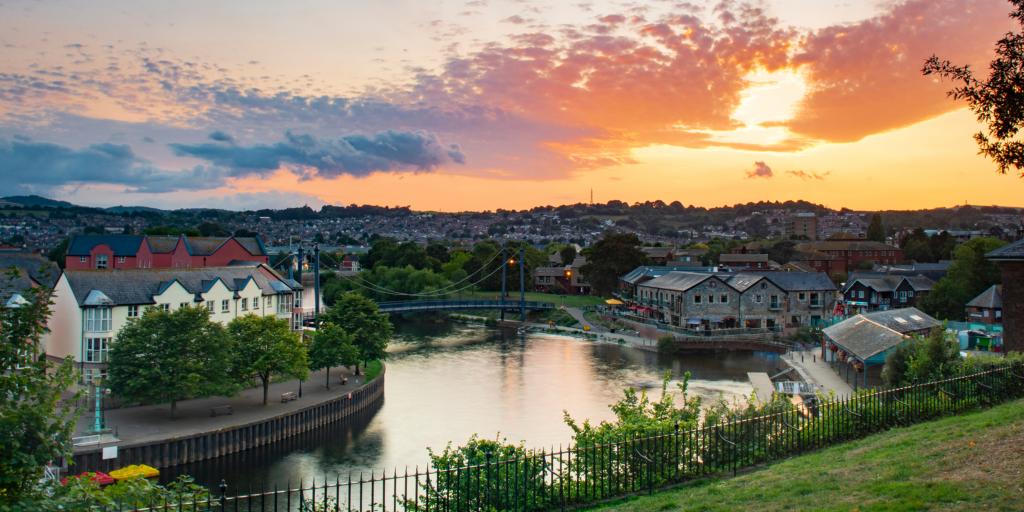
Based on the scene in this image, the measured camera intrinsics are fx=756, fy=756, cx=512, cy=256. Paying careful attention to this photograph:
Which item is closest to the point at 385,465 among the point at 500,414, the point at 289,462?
the point at 289,462

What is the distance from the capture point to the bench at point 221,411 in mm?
30703

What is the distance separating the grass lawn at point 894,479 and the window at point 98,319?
31.1 meters

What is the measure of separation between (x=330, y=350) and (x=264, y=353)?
5.19 meters

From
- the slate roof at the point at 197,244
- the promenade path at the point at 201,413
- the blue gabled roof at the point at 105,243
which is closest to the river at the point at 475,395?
the promenade path at the point at 201,413

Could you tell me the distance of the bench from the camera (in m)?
30.7

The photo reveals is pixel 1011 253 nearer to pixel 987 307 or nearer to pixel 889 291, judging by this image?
pixel 987 307

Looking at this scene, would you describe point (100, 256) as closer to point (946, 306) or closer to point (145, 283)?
point (145, 283)

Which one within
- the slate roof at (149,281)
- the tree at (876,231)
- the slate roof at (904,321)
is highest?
the tree at (876,231)

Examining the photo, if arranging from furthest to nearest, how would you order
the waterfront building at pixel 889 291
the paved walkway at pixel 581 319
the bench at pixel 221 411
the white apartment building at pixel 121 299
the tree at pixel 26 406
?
1. the waterfront building at pixel 889 291
2. the paved walkway at pixel 581 319
3. the white apartment building at pixel 121 299
4. the bench at pixel 221 411
5. the tree at pixel 26 406

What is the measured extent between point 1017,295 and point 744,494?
1818 cm

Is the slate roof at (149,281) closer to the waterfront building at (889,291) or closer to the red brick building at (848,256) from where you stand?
the waterfront building at (889,291)

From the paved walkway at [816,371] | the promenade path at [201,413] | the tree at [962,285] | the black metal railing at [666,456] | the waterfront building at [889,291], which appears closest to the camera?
the black metal railing at [666,456]

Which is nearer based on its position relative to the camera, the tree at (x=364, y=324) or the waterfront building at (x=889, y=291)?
the tree at (x=364, y=324)

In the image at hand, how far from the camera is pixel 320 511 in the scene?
1147 cm
